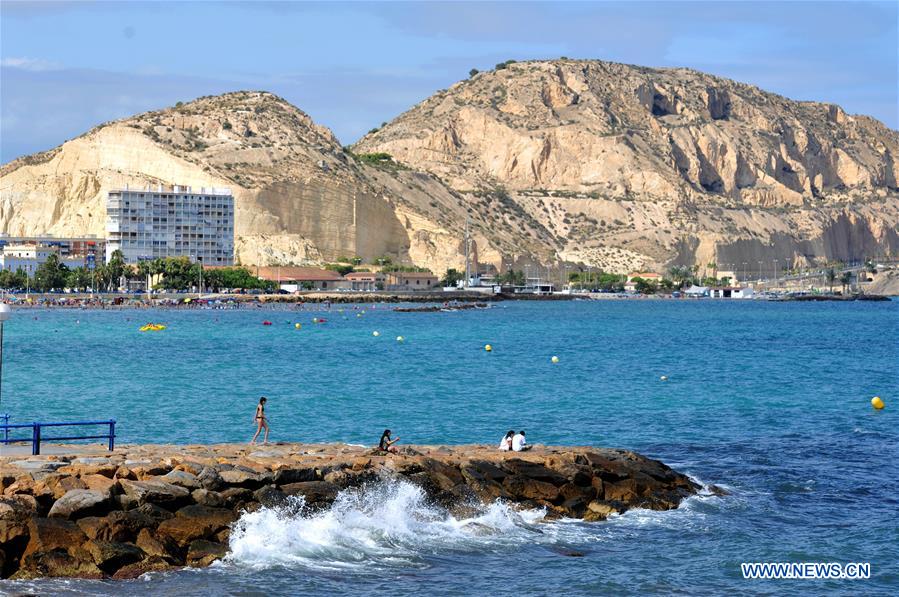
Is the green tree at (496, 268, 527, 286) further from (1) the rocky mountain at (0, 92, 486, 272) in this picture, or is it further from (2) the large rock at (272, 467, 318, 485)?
(2) the large rock at (272, 467, 318, 485)

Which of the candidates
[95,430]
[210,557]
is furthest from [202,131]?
[210,557]

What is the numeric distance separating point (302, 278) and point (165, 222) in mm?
20001

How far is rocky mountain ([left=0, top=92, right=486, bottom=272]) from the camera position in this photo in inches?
6929

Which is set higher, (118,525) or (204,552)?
(118,525)

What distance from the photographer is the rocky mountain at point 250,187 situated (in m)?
176

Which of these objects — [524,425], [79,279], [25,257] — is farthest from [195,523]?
[25,257]

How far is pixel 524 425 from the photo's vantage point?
1438 inches

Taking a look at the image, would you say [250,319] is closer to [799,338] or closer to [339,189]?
[799,338]

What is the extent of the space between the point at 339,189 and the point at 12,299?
55.2m

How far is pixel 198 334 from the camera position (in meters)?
82.4

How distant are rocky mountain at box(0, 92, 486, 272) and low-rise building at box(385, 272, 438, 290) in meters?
8.55

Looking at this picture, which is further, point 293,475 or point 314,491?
point 293,475

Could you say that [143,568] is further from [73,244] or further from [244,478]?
[73,244]

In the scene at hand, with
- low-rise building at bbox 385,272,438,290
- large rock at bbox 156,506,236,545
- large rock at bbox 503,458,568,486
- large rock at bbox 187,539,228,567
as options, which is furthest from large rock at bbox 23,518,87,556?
low-rise building at bbox 385,272,438,290
